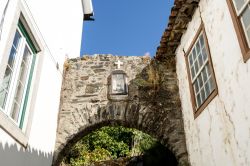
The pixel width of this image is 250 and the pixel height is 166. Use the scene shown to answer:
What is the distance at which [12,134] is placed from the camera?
386cm

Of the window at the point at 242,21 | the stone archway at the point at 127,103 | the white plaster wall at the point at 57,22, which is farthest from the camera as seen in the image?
the stone archway at the point at 127,103

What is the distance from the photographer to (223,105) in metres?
4.10

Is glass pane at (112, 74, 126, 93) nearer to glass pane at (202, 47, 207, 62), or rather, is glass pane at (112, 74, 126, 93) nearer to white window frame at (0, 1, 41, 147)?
white window frame at (0, 1, 41, 147)

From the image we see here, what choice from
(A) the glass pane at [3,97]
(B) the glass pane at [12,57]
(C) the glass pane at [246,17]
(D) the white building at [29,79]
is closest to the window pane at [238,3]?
(C) the glass pane at [246,17]

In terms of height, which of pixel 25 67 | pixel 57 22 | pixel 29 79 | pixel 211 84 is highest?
pixel 57 22

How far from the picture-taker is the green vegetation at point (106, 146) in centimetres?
1149

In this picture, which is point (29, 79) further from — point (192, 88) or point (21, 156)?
point (192, 88)

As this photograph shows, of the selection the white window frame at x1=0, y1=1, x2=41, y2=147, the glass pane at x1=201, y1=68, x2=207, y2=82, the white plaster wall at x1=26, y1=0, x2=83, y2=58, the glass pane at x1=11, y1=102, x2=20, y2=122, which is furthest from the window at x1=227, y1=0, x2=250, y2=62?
the glass pane at x1=11, y1=102, x2=20, y2=122

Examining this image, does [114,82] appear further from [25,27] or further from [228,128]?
[228,128]

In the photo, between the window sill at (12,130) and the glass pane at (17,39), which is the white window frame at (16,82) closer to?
the glass pane at (17,39)

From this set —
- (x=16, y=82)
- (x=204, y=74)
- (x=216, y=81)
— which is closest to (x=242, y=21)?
(x=216, y=81)

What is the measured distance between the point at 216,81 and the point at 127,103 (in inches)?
99.2

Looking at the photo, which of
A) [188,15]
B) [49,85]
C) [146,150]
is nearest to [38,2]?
[49,85]

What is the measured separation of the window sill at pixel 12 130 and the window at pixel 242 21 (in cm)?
323
